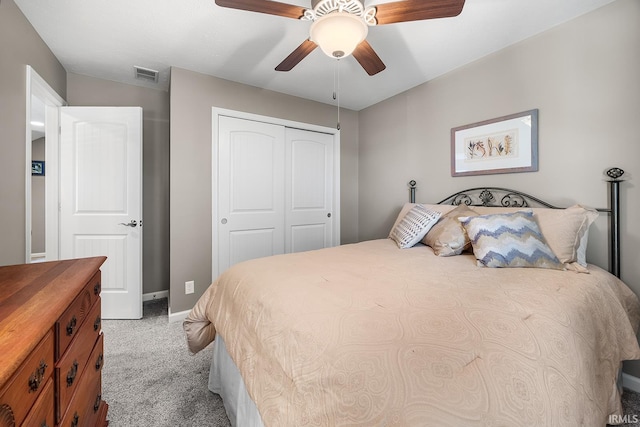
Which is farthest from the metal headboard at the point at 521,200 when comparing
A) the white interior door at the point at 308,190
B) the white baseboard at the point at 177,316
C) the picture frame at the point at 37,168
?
the picture frame at the point at 37,168

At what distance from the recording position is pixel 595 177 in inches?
69.0

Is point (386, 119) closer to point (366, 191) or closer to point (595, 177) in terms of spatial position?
point (366, 191)

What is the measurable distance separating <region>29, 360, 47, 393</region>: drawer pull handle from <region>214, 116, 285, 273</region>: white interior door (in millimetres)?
2091

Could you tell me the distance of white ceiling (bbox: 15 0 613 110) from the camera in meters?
1.77

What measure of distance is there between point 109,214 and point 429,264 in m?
2.98

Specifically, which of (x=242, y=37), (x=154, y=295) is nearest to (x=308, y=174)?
(x=242, y=37)

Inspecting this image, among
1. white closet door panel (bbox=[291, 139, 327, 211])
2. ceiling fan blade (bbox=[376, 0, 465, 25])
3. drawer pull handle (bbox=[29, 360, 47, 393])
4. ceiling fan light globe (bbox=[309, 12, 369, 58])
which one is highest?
ceiling fan blade (bbox=[376, 0, 465, 25])

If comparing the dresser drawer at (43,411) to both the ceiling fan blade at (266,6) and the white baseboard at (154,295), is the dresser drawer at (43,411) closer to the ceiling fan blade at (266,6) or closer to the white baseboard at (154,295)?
the ceiling fan blade at (266,6)

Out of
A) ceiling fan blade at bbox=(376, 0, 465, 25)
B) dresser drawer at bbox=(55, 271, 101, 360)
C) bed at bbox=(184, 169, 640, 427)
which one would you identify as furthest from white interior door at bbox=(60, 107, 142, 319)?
ceiling fan blade at bbox=(376, 0, 465, 25)

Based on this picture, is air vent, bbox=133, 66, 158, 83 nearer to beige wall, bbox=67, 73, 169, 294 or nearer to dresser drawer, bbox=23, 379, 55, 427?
beige wall, bbox=67, 73, 169, 294

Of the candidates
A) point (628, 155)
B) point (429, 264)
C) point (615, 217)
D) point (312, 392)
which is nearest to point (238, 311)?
point (312, 392)

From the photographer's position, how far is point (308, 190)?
346 centimetres

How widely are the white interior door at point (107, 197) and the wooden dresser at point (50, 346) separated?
5.04 feet

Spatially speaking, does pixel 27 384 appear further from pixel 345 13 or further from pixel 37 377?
pixel 345 13
